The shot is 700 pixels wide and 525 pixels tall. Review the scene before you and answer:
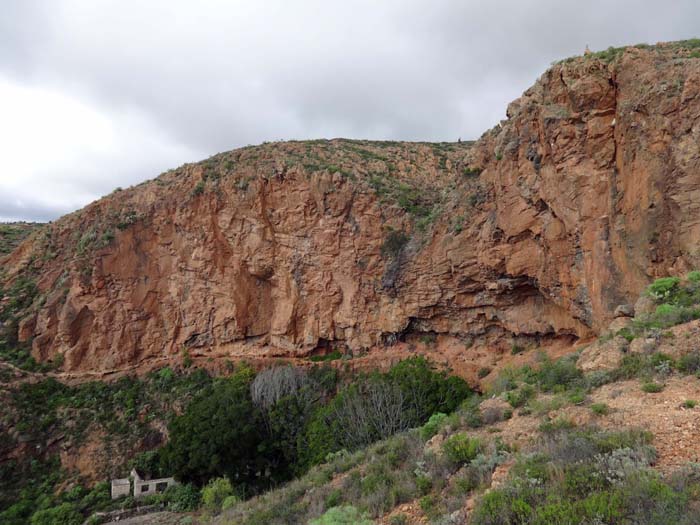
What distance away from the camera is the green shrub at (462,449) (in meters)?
6.13

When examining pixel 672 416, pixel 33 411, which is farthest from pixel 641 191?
pixel 33 411

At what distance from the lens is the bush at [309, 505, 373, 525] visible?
553 cm

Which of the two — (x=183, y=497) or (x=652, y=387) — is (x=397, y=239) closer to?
(x=183, y=497)

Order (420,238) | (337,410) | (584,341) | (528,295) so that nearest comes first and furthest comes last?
(584,341)
(337,410)
(528,295)
(420,238)

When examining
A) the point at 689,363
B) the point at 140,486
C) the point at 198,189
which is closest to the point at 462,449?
the point at 689,363

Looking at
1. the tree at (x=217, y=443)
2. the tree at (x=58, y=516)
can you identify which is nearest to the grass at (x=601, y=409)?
the tree at (x=217, y=443)

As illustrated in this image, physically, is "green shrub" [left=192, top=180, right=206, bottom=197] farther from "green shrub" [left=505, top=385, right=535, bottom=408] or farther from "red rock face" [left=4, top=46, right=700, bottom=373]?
"green shrub" [left=505, top=385, right=535, bottom=408]

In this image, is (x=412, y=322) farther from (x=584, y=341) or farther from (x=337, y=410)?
(x=584, y=341)

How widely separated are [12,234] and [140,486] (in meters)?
26.9

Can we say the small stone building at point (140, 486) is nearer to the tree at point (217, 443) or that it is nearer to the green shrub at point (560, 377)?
the tree at point (217, 443)

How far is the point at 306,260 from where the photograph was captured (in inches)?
846

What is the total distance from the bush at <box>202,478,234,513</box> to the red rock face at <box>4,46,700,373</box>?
25.6 ft

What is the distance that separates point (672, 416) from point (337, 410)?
463 inches

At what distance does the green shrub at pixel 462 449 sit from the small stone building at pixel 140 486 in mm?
14997
